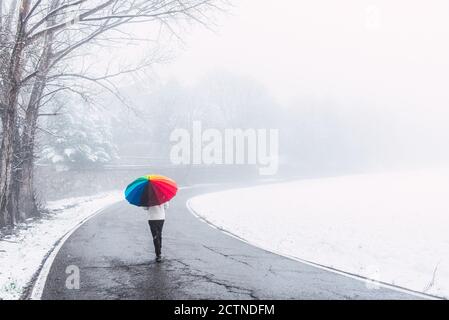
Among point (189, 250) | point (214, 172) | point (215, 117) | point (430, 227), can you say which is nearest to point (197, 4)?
point (189, 250)

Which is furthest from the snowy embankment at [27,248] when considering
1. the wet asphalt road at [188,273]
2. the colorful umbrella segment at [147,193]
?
the colorful umbrella segment at [147,193]

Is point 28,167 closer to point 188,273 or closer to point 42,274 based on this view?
point 42,274

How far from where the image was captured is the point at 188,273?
7961mm

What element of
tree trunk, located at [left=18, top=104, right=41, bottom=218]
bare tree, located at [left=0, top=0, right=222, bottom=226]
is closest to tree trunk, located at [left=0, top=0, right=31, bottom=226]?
bare tree, located at [left=0, top=0, right=222, bottom=226]

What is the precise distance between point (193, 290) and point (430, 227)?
15168 mm

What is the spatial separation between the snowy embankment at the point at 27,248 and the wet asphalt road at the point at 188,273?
47cm

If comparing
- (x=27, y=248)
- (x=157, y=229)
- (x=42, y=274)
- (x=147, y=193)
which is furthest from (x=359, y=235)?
(x=42, y=274)

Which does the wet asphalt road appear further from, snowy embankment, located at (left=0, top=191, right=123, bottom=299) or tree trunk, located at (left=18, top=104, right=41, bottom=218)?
tree trunk, located at (left=18, top=104, right=41, bottom=218)

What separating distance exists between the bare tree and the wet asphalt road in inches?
135

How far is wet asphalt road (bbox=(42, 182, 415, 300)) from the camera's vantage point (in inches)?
263

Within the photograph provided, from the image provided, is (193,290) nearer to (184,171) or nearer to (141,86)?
(141,86)

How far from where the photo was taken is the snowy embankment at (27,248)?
7262 mm

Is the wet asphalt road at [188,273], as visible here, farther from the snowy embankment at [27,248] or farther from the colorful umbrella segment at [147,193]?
the colorful umbrella segment at [147,193]

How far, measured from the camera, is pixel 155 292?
6.64 metres
